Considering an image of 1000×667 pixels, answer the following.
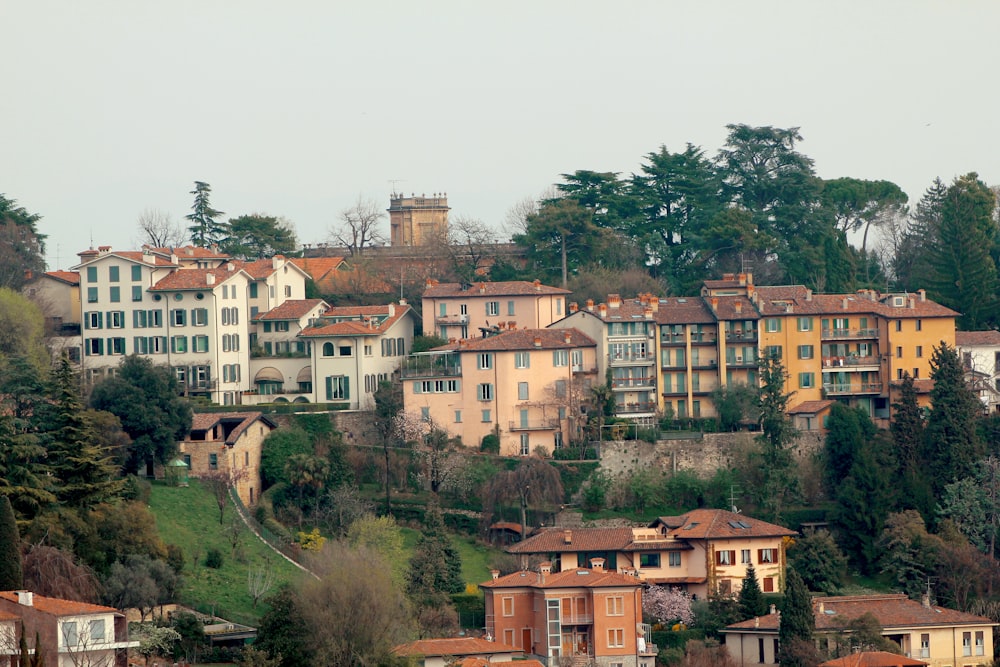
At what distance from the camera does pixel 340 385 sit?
88.1 m

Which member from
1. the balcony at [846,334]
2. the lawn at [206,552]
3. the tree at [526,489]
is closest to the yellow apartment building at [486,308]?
the balcony at [846,334]

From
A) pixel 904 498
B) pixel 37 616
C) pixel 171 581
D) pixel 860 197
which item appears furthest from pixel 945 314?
pixel 37 616

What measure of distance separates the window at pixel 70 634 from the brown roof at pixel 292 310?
3258cm

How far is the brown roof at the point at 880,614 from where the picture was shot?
70.9m

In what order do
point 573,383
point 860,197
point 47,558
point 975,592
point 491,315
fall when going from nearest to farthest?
point 47,558, point 975,592, point 573,383, point 491,315, point 860,197

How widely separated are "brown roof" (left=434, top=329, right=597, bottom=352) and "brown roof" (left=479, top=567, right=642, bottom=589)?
536 inches

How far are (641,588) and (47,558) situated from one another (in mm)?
20893

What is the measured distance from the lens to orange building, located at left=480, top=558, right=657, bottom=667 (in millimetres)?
71562

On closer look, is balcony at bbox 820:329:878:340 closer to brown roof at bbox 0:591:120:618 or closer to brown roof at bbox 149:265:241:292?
brown roof at bbox 149:265:241:292

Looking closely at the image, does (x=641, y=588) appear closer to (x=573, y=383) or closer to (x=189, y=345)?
(x=573, y=383)

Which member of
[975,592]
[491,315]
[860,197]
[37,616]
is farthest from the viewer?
[860,197]

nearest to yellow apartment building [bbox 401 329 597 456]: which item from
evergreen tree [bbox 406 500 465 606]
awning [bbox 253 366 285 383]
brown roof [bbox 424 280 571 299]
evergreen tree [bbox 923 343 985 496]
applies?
brown roof [bbox 424 280 571 299]

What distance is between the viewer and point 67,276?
9488 centimetres

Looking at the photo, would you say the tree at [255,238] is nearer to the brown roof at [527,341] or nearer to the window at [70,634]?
the brown roof at [527,341]
